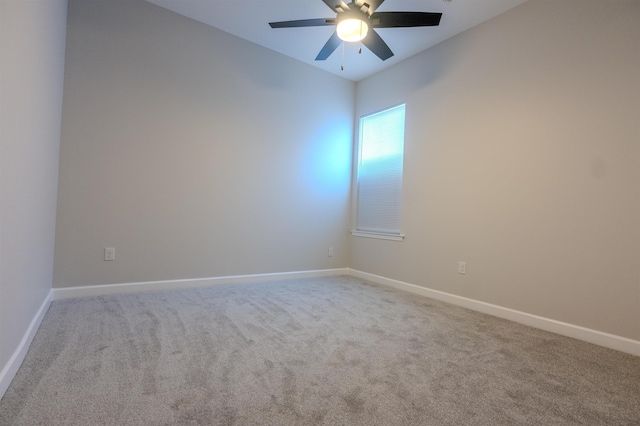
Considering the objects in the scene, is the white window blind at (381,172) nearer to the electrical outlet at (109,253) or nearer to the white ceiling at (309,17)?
the white ceiling at (309,17)

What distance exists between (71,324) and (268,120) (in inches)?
108

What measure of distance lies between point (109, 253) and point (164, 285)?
0.59m

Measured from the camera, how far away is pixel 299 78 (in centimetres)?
409

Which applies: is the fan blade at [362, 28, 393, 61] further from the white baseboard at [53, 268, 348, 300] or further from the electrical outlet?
the electrical outlet

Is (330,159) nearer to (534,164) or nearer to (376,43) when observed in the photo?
(376,43)

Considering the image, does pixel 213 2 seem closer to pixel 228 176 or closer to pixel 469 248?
pixel 228 176

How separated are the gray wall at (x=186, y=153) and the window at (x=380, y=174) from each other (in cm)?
34

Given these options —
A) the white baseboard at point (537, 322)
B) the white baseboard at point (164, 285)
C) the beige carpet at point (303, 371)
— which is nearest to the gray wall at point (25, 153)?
the beige carpet at point (303, 371)

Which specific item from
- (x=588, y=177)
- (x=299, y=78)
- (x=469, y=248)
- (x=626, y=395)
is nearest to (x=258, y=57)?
(x=299, y=78)

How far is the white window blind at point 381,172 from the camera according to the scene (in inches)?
153

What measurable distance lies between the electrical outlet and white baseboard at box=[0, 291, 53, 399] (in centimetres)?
78

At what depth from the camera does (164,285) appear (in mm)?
3209

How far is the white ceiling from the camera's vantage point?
286 cm

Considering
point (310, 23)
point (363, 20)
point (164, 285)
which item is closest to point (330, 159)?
point (310, 23)
